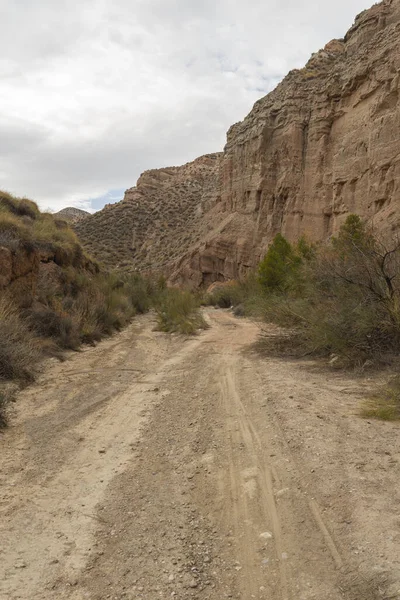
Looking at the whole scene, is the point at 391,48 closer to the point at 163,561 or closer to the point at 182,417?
the point at 182,417

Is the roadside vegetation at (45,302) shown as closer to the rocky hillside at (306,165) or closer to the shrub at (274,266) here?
the shrub at (274,266)

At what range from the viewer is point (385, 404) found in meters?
5.56

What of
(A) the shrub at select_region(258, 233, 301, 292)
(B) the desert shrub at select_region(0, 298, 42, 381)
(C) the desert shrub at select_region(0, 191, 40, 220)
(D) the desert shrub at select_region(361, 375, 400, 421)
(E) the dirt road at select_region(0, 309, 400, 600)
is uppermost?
(C) the desert shrub at select_region(0, 191, 40, 220)

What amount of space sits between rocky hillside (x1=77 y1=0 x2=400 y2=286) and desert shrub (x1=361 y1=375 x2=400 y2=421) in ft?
60.6

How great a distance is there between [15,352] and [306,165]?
2975cm

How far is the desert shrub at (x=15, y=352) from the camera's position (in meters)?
7.76

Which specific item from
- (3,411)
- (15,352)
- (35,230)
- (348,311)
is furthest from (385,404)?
(35,230)

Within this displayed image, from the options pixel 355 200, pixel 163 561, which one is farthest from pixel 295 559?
pixel 355 200

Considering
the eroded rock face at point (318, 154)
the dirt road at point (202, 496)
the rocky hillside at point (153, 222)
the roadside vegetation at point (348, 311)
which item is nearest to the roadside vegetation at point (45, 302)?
the dirt road at point (202, 496)

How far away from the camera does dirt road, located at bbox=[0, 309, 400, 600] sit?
9.05 feet

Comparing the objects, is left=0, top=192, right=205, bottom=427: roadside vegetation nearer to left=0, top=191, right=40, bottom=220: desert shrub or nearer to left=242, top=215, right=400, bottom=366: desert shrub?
left=0, top=191, right=40, bottom=220: desert shrub

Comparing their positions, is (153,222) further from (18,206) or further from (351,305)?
(351,305)

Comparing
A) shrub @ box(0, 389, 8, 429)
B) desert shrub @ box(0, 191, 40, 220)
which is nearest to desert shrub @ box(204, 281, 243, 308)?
A: desert shrub @ box(0, 191, 40, 220)

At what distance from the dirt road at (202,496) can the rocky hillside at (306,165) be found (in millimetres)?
19563
